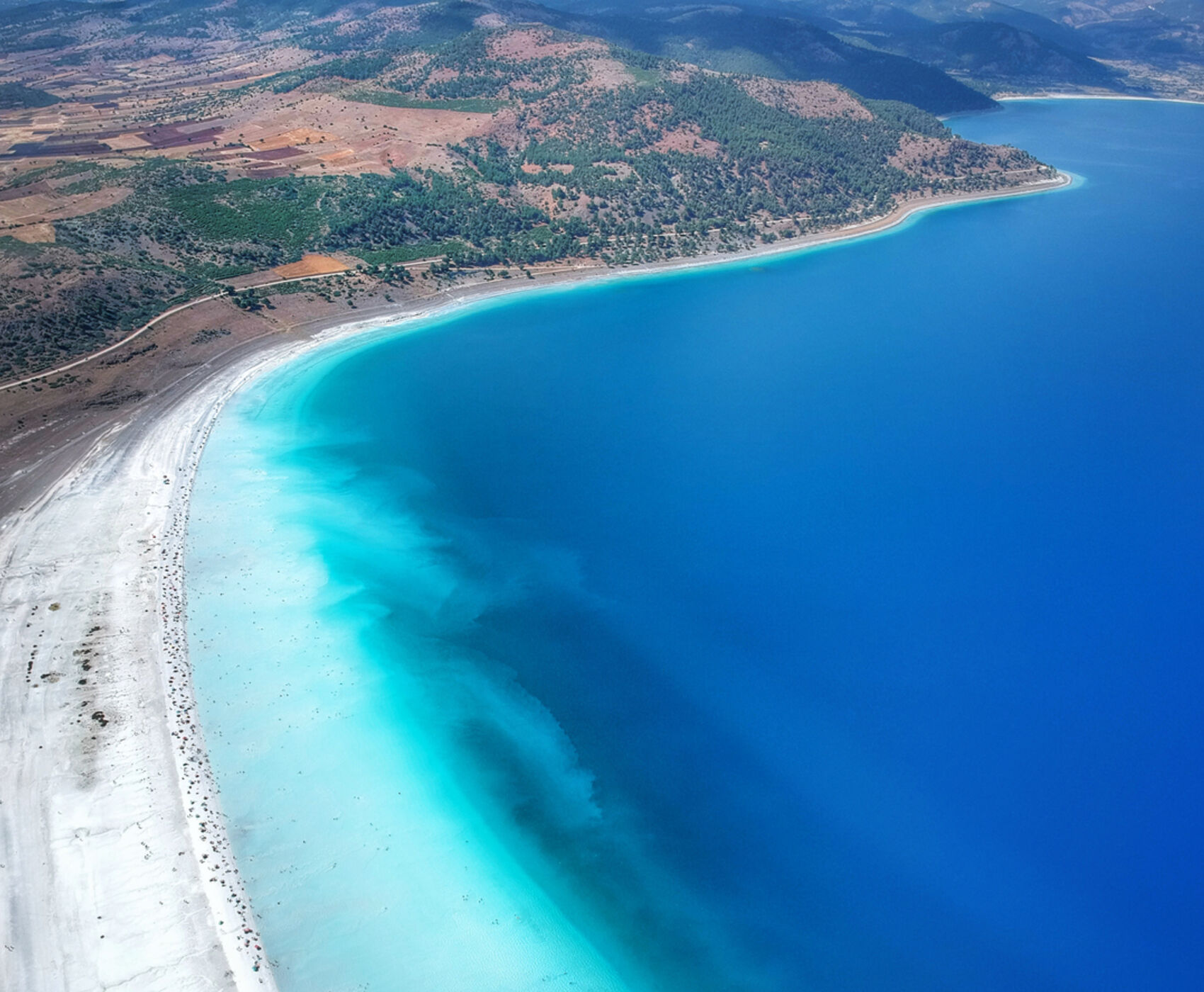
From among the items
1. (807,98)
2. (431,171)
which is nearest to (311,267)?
(431,171)

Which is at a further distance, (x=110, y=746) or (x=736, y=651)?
(x=736, y=651)

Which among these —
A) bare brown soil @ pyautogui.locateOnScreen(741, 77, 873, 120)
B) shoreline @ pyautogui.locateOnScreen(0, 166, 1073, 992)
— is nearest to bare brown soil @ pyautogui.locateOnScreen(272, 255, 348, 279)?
shoreline @ pyautogui.locateOnScreen(0, 166, 1073, 992)

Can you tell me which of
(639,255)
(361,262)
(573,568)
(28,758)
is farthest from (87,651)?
(639,255)

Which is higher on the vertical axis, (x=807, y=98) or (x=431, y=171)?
(x=431, y=171)

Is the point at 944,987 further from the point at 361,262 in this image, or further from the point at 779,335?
the point at 361,262

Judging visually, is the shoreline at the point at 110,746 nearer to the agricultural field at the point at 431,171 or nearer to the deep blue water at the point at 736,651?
the deep blue water at the point at 736,651

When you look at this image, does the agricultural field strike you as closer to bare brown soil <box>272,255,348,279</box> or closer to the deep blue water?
bare brown soil <box>272,255,348,279</box>

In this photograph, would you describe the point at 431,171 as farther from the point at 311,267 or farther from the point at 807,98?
the point at 807,98
